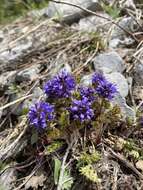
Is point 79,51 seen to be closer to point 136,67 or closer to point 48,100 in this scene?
point 136,67

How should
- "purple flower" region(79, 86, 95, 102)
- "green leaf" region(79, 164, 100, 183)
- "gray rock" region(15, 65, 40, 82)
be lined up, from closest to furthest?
"green leaf" region(79, 164, 100, 183)
"purple flower" region(79, 86, 95, 102)
"gray rock" region(15, 65, 40, 82)

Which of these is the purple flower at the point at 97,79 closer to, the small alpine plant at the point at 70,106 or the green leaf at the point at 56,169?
the small alpine plant at the point at 70,106

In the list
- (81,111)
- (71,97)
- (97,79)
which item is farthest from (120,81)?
(81,111)

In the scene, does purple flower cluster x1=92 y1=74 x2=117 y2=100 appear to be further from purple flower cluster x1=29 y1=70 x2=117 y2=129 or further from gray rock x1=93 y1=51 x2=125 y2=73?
gray rock x1=93 y1=51 x2=125 y2=73

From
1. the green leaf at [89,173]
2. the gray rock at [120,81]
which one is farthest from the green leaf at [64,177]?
the gray rock at [120,81]

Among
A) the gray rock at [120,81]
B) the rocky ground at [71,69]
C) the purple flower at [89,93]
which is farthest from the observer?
the gray rock at [120,81]

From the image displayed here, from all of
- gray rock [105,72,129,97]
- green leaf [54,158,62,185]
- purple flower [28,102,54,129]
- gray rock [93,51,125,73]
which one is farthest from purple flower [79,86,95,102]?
gray rock [93,51,125,73]
